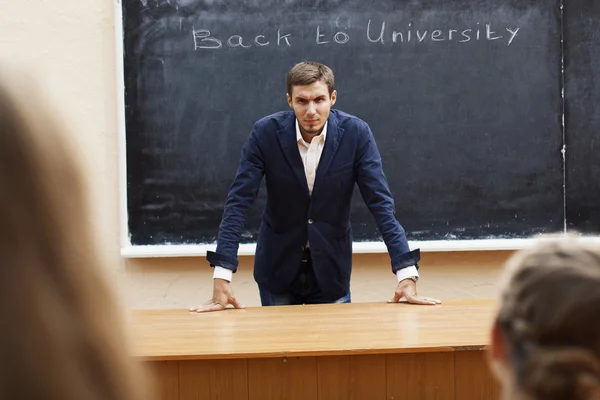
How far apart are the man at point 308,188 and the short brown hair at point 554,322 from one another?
2163 mm

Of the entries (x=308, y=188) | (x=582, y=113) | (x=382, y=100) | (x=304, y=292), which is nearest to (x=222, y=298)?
(x=304, y=292)

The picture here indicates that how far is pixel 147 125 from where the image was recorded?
361 centimetres

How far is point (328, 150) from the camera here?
2.90 meters

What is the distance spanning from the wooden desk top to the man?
0.39m

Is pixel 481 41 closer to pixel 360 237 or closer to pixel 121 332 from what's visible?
pixel 360 237

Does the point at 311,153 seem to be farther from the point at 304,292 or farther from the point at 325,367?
the point at 325,367

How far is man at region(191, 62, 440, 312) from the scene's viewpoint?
2.86 m

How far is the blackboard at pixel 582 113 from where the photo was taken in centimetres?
363

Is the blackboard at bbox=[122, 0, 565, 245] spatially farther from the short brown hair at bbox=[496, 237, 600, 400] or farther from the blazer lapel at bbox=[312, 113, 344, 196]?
the short brown hair at bbox=[496, 237, 600, 400]

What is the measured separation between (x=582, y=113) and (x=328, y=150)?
1.49 metres

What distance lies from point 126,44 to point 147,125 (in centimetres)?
40

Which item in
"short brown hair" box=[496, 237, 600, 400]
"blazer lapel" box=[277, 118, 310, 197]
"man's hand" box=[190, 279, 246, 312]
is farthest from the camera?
"blazer lapel" box=[277, 118, 310, 197]

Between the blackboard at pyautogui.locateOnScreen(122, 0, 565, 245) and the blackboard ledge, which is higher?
the blackboard at pyautogui.locateOnScreen(122, 0, 565, 245)

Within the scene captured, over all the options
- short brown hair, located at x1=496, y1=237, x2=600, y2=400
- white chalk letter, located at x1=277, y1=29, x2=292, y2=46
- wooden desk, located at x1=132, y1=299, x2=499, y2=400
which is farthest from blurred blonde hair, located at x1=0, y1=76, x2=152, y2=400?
white chalk letter, located at x1=277, y1=29, x2=292, y2=46
